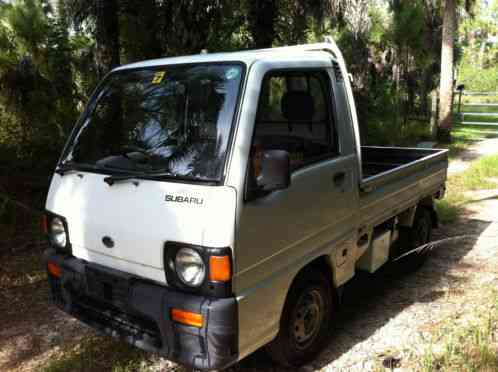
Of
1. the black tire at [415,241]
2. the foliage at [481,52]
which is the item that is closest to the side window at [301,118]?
the black tire at [415,241]

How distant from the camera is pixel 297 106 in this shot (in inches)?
149

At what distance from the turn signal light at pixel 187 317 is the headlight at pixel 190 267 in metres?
0.16

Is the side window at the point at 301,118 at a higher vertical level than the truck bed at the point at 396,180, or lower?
higher

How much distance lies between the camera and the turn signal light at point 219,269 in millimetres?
2727

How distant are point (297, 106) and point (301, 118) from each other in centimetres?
11

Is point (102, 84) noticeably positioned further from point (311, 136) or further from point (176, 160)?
point (311, 136)

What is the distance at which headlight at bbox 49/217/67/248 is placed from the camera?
11.5 feet

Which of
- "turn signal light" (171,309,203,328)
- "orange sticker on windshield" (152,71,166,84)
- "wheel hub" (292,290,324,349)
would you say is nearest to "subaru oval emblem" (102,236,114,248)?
"turn signal light" (171,309,203,328)

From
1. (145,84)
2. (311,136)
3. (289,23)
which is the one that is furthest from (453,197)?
(145,84)

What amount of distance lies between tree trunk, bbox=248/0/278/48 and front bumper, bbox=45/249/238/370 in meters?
7.97

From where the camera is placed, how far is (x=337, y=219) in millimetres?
3740

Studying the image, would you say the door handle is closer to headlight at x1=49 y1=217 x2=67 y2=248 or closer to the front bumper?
the front bumper

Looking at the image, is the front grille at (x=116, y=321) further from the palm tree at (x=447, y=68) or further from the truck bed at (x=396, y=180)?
the palm tree at (x=447, y=68)

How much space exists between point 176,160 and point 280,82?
3.42 feet
